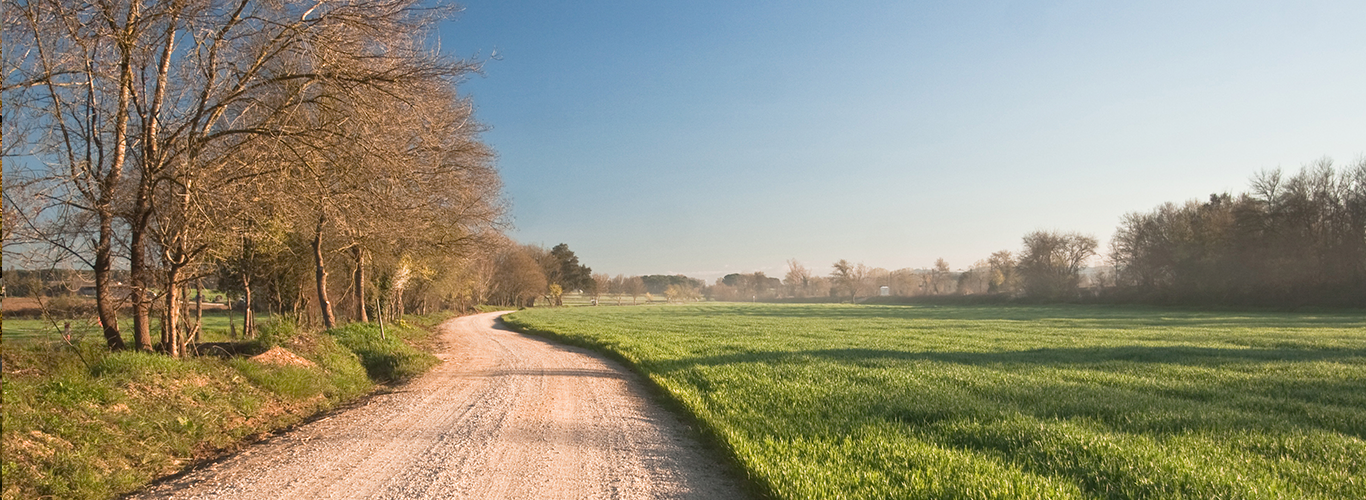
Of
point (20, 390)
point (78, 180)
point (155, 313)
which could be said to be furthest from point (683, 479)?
point (155, 313)

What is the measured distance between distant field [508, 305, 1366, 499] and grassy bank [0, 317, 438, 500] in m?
5.79

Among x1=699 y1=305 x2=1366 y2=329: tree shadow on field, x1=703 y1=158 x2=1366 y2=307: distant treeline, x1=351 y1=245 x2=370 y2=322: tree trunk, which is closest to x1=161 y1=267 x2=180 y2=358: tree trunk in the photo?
x1=351 y1=245 x2=370 y2=322: tree trunk

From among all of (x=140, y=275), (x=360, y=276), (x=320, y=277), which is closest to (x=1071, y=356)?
(x=140, y=275)

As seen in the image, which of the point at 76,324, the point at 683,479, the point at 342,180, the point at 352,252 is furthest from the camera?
the point at 352,252

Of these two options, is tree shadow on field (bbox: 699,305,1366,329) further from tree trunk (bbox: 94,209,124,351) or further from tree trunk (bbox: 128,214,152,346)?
tree trunk (bbox: 94,209,124,351)

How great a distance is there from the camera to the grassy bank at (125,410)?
5.28 m

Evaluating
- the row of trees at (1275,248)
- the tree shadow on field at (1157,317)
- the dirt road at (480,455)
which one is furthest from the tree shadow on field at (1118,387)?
the row of trees at (1275,248)

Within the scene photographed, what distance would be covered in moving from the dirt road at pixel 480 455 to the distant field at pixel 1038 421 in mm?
776

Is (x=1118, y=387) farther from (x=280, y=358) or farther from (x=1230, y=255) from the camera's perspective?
(x=1230, y=255)

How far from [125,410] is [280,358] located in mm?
4232

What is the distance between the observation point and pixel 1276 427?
7.05 m

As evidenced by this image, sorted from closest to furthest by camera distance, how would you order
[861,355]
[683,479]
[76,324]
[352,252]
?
[683,479]
[76,324]
[861,355]
[352,252]

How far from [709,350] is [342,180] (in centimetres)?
1049

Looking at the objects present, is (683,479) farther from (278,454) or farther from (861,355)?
(861,355)
